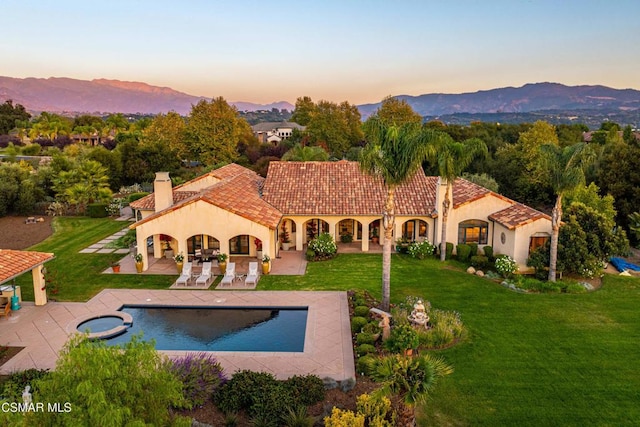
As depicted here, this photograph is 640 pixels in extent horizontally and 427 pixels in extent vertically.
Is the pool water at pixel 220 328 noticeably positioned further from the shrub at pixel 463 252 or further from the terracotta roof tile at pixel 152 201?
the shrub at pixel 463 252

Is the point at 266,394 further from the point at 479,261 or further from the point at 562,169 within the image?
the point at 562,169

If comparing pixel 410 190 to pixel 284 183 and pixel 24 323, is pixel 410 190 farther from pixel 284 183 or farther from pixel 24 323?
pixel 24 323

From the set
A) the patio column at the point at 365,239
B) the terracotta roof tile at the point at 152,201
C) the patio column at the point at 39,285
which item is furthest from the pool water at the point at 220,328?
the terracotta roof tile at the point at 152,201

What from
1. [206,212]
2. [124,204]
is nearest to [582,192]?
[206,212]

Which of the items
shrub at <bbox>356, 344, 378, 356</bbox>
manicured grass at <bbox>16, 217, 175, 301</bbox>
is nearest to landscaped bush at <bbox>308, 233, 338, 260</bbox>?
manicured grass at <bbox>16, 217, 175, 301</bbox>

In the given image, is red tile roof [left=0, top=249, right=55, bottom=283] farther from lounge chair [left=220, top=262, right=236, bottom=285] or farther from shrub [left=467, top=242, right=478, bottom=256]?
shrub [left=467, top=242, right=478, bottom=256]
